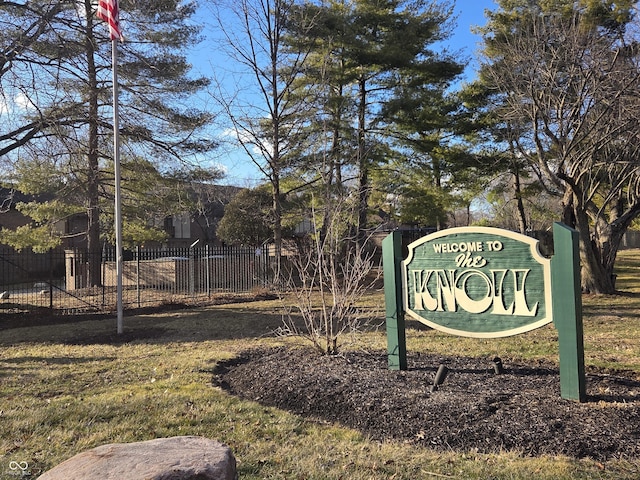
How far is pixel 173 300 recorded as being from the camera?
14914mm

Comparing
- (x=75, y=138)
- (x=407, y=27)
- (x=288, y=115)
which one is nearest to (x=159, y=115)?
(x=75, y=138)

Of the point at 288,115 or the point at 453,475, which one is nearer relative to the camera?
the point at 453,475

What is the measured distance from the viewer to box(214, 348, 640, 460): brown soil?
144 inches

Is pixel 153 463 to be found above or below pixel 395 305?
below

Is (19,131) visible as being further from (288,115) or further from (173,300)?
(288,115)

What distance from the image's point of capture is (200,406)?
476 centimetres

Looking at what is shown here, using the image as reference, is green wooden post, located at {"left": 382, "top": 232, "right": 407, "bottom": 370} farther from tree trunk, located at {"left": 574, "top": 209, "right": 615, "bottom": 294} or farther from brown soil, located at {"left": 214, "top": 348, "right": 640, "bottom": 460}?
→ tree trunk, located at {"left": 574, "top": 209, "right": 615, "bottom": 294}

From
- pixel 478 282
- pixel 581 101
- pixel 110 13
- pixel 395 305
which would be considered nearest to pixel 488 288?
pixel 478 282

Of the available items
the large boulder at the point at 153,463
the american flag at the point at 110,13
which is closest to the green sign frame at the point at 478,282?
the large boulder at the point at 153,463

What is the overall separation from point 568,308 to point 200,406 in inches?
138

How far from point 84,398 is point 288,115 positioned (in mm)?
12998

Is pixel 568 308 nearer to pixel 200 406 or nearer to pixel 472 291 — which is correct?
pixel 472 291

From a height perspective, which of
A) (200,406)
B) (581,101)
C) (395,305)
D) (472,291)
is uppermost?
(581,101)

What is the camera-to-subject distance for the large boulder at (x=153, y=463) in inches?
91.1
